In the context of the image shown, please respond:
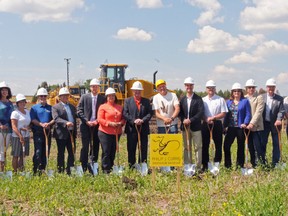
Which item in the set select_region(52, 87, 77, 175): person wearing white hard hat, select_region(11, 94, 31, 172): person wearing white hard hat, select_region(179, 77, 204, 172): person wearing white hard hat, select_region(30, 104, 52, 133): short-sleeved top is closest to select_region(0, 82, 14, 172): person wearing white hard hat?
select_region(11, 94, 31, 172): person wearing white hard hat

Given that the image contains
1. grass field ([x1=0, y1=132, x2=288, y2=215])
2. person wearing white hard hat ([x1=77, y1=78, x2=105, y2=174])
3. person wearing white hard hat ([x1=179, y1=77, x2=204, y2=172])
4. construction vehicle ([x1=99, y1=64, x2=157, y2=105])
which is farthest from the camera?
construction vehicle ([x1=99, y1=64, x2=157, y2=105])

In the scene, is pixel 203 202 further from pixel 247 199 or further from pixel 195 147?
pixel 195 147

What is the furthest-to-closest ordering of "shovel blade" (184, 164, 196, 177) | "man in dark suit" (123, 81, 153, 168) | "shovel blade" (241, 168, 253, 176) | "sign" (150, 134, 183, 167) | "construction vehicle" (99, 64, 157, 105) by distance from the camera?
"construction vehicle" (99, 64, 157, 105)
"man in dark suit" (123, 81, 153, 168)
"shovel blade" (184, 164, 196, 177)
"shovel blade" (241, 168, 253, 176)
"sign" (150, 134, 183, 167)

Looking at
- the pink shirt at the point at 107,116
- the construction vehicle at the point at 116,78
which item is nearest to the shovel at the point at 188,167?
the pink shirt at the point at 107,116

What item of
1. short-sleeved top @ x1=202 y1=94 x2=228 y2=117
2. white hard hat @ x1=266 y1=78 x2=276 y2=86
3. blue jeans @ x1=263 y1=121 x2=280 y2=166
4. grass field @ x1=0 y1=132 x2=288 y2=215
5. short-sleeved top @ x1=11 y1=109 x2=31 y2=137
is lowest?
grass field @ x1=0 y1=132 x2=288 y2=215

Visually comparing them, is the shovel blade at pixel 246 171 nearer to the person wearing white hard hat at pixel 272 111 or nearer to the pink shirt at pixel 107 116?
the person wearing white hard hat at pixel 272 111

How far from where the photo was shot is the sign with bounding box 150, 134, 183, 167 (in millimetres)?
7254

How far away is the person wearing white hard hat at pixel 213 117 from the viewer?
9148mm

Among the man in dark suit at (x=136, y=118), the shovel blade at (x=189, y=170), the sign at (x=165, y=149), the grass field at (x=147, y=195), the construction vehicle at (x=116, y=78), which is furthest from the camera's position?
the construction vehicle at (x=116, y=78)

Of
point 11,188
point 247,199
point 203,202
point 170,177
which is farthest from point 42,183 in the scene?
point 247,199

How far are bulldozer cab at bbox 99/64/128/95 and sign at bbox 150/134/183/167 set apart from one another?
16.0 m

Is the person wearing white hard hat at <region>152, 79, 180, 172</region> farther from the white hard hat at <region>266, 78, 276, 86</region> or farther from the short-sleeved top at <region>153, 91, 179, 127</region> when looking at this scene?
the white hard hat at <region>266, 78, 276, 86</region>

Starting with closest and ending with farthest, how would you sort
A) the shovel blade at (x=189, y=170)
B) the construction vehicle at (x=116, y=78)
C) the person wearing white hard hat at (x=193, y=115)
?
the shovel blade at (x=189, y=170)
the person wearing white hard hat at (x=193, y=115)
the construction vehicle at (x=116, y=78)

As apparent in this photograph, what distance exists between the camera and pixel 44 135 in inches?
367
